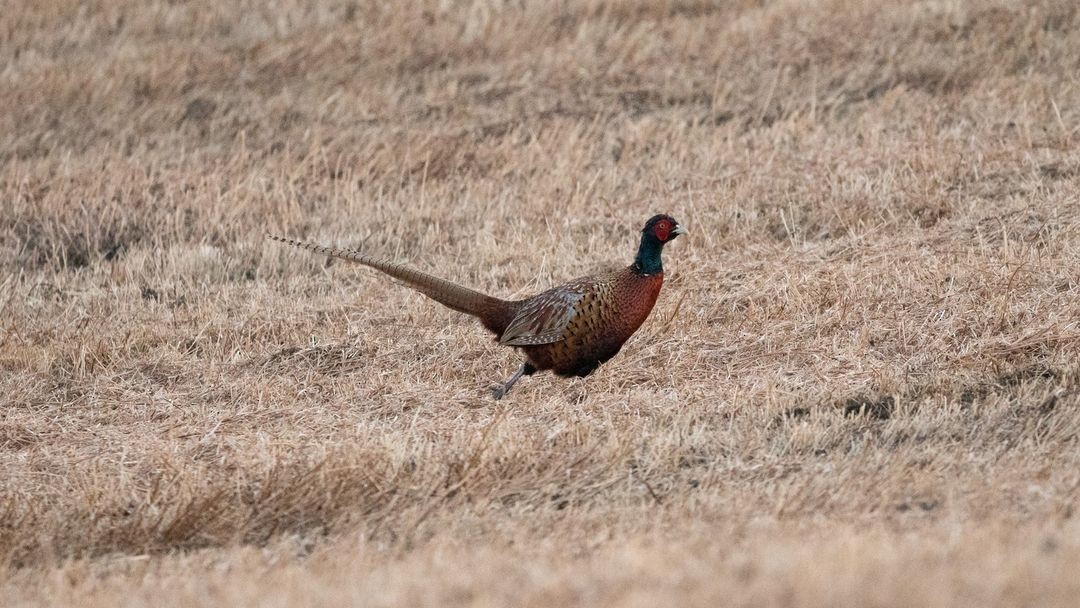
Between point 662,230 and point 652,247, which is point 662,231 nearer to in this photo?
point 662,230

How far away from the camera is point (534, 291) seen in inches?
403

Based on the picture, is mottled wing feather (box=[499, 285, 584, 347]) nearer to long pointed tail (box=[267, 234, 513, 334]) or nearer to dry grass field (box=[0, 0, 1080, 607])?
long pointed tail (box=[267, 234, 513, 334])

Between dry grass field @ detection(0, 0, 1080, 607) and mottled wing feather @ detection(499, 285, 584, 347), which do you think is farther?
mottled wing feather @ detection(499, 285, 584, 347)

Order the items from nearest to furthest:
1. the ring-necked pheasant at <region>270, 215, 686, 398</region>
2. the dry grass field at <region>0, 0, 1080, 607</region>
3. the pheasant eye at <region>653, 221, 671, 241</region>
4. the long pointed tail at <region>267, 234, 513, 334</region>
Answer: the dry grass field at <region>0, 0, 1080, 607</region> < the ring-necked pheasant at <region>270, 215, 686, 398</region> < the pheasant eye at <region>653, 221, 671, 241</region> < the long pointed tail at <region>267, 234, 513, 334</region>

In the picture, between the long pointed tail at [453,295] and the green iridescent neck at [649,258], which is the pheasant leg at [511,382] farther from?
the green iridescent neck at [649,258]

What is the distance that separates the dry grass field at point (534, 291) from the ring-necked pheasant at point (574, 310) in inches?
11.1

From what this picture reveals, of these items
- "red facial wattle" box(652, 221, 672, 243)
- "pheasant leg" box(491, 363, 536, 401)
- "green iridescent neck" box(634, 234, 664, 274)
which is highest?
"red facial wattle" box(652, 221, 672, 243)

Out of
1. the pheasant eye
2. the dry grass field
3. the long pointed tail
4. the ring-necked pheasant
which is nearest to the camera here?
the dry grass field

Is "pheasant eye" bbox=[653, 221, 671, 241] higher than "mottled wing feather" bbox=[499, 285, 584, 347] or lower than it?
higher

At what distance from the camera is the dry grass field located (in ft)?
17.6

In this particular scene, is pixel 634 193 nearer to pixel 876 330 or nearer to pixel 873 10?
pixel 876 330

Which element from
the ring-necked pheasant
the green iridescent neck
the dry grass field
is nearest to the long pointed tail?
the ring-necked pheasant

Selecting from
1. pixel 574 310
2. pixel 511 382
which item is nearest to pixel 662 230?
pixel 574 310

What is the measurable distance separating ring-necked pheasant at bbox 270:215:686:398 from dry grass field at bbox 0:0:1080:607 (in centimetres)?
28
